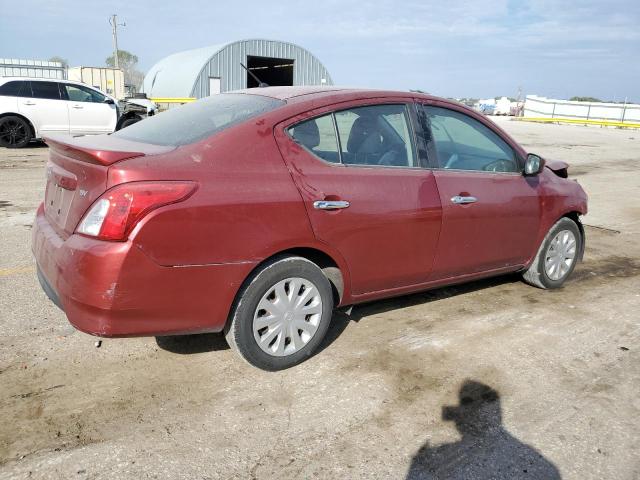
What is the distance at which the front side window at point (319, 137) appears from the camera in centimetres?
326

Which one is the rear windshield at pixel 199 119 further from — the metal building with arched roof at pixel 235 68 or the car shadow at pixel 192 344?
the metal building with arched roof at pixel 235 68

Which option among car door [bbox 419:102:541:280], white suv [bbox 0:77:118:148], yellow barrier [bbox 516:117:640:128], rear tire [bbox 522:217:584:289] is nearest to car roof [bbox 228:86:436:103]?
car door [bbox 419:102:541:280]

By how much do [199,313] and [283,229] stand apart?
2.07 feet

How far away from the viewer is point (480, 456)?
2.62 metres

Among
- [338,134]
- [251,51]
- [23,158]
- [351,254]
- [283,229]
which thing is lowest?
[23,158]

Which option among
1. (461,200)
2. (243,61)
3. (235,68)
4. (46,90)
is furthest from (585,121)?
(461,200)

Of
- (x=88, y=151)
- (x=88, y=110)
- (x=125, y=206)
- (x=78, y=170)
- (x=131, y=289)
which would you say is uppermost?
(x=88, y=151)

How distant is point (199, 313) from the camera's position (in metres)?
2.93

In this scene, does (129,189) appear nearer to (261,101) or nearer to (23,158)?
(261,101)

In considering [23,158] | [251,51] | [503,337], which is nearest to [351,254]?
[503,337]

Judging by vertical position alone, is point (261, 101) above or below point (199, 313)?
above

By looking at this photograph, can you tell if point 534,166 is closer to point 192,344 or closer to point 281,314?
point 281,314

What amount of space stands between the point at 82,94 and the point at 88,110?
43 cm

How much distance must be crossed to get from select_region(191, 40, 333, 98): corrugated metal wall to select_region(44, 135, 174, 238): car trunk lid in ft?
99.9
